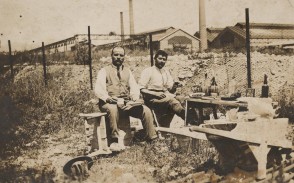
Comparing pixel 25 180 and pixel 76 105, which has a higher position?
pixel 76 105

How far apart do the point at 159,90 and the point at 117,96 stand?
2.96 ft

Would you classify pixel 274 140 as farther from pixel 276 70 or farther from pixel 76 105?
pixel 276 70

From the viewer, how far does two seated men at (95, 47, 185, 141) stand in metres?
5.34

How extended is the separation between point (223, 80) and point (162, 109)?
9416mm

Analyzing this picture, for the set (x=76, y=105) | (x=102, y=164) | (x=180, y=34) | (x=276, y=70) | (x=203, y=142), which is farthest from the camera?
(x=180, y=34)

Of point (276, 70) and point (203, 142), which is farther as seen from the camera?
point (276, 70)

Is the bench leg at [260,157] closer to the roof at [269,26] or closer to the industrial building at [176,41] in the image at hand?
the industrial building at [176,41]

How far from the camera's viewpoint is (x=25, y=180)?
432cm

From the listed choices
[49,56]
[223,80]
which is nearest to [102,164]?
[223,80]

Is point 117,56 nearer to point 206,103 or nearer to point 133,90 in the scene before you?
point 133,90

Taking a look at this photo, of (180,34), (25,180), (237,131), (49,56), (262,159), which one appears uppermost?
(180,34)

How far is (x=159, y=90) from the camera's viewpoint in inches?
239

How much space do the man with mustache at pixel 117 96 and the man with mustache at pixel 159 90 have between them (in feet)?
1.17

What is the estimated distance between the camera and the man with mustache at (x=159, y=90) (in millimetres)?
5930
